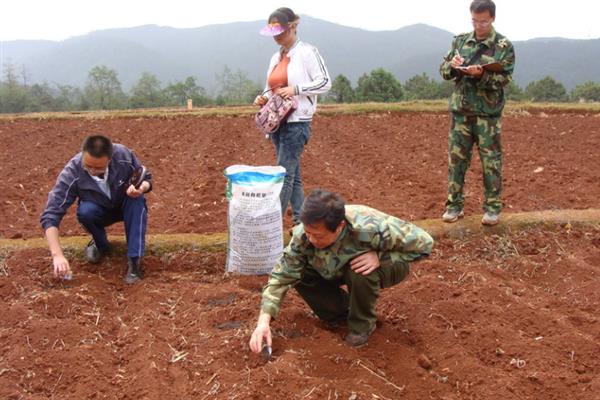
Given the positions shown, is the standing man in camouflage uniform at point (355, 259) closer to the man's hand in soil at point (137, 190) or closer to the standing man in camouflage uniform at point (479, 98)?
the man's hand in soil at point (137, 190)

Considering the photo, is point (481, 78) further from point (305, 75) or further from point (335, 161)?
point (335, 161)

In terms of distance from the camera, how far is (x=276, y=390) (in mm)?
2621

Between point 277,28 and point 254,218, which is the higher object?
point 277,28

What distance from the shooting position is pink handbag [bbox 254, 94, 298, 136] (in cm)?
413

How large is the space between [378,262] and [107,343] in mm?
1548

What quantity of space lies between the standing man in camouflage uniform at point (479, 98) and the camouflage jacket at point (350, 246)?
1.67 meters

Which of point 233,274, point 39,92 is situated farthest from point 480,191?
point 39,92

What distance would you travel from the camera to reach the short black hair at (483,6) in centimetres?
400

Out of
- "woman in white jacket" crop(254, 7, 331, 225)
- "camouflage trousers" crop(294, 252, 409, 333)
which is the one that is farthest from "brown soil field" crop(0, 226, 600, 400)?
"woman in white jacket" crop(254, 7, 331, 225)

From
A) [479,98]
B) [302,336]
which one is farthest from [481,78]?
[302,336]

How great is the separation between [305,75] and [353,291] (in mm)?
1860

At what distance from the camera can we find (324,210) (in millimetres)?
2611

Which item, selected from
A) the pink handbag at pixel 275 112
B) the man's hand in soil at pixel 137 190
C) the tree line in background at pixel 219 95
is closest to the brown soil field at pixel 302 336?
the man's hand in soil at pixel 137 190

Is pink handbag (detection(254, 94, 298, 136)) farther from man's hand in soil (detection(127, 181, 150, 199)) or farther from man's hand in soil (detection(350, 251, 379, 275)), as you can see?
man's hand in soil (detection(350, 251, 379, 275))
